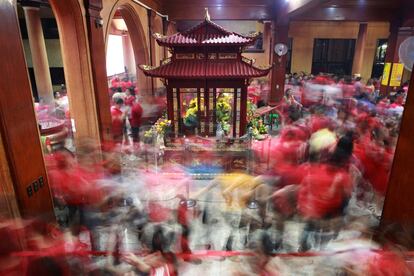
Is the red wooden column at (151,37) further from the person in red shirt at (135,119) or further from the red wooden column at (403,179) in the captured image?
the red wooden column at (403,179)

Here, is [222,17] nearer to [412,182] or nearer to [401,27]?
[401,27]

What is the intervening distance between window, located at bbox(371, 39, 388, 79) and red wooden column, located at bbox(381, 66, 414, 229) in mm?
17716

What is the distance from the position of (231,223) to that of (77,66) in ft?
11.3

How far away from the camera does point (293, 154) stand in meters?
4.02

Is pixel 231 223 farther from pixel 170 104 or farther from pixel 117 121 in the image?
pixel 117 121

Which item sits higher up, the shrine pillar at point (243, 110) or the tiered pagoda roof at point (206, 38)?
the tiered pagoda roof at point (206, 38)

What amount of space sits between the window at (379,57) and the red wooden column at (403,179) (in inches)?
697

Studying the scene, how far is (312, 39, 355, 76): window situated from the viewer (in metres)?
18.1

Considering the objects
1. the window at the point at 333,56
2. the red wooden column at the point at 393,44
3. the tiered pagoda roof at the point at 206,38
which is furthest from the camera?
the window at the point at 333,56

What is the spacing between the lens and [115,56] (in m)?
15.8

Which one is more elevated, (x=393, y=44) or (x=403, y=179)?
(x=393, y=44)

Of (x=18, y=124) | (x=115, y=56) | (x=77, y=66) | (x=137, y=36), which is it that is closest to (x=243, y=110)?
(x=77, y=66)

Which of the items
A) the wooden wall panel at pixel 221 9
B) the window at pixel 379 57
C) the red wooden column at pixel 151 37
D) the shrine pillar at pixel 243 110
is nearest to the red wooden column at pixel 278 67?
the wooden wall panel at pixel 221 9

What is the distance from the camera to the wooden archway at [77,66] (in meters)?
4.58
